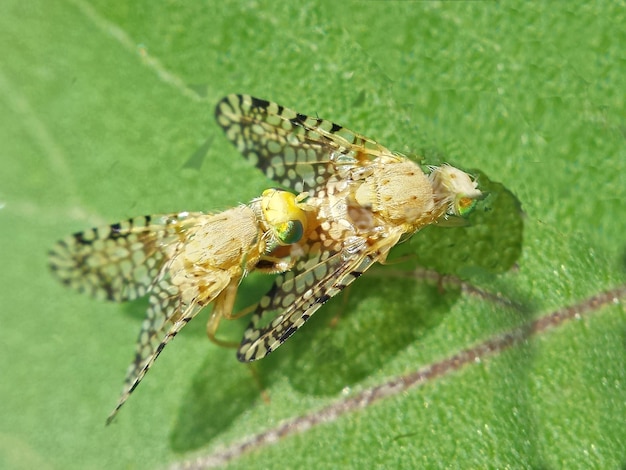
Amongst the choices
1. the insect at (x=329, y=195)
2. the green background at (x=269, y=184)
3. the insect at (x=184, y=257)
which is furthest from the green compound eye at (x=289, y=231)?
the green background at (x=269, y=184)

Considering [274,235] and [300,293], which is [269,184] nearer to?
[274,235]

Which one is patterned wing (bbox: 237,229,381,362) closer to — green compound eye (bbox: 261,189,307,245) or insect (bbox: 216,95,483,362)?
insect (bbox: 216,95,483,362)

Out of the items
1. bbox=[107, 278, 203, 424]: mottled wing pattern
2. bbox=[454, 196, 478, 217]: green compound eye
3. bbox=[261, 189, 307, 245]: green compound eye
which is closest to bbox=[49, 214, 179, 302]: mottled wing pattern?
bbox=[107, 278, 203, 424]: mottled wing pattern

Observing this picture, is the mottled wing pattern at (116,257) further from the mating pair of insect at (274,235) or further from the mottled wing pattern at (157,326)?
the mottled wing pattern at (157,326)

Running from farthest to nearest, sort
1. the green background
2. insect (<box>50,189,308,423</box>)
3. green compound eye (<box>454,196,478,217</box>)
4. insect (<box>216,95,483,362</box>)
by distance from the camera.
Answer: insect (<box>50,189,308,423</box>) < insect (<box>216,95,483,362</box>) < green compound eye (<box>454,196,478,217</box>) < the green background

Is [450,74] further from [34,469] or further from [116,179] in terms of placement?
[34,469]

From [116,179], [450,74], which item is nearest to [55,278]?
[116,179]
